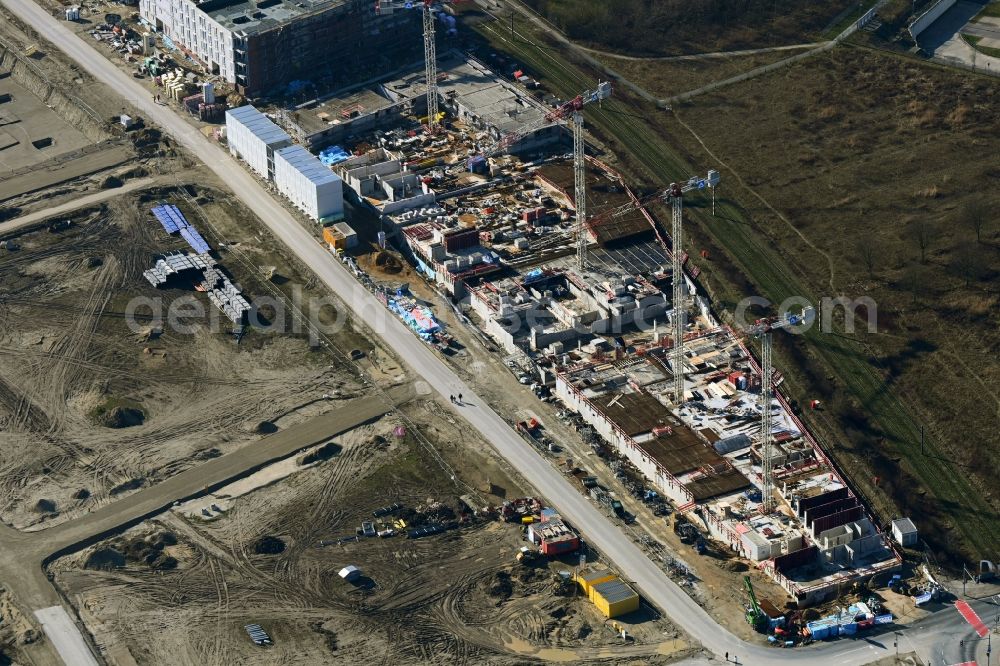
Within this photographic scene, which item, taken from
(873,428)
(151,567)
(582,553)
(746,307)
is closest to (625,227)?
(746,307)

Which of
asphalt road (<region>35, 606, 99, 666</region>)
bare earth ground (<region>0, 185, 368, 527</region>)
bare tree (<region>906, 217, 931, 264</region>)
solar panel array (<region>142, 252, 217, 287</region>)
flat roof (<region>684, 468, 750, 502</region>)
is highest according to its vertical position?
bare tree (<region>906, 217, 931, 264</region>)

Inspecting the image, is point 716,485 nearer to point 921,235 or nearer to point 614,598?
point 614,598

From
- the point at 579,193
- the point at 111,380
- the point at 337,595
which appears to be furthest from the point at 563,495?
the point at 111,380

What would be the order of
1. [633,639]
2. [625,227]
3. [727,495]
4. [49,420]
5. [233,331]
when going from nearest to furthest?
[633,639], [727,495], [49,420], [233,331], [625,227]

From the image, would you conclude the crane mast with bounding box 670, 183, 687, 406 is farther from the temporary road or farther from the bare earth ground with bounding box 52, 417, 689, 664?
the temporary road

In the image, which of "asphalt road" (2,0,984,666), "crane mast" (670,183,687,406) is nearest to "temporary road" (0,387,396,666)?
"asphalt road" (2,0,984,666)

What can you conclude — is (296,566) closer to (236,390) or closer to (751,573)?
(236,390)

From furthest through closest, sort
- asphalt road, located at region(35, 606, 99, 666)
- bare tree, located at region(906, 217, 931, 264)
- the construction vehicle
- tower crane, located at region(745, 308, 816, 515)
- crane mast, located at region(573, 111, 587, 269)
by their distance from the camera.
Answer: bare tree, located at region(906, 217, 931, 264), crane mast, located at region(573, 111, 587, 269), tower crane, located at region(745, 308, 816, 515), the construction vehicle, asphalt road, located at region(35, 606, 99, 666)
